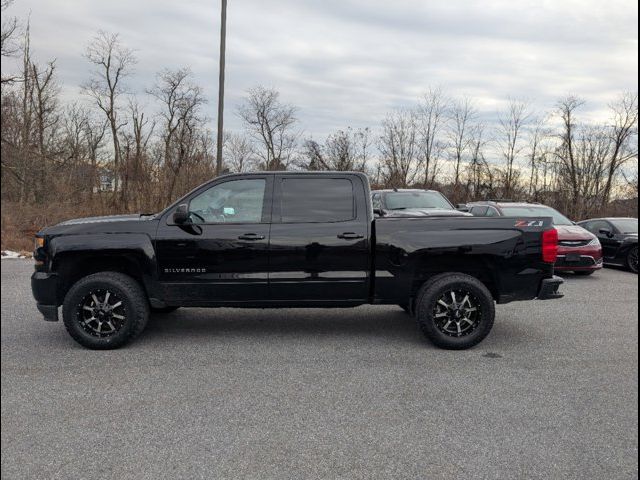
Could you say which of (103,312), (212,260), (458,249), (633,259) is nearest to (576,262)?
(633,259)

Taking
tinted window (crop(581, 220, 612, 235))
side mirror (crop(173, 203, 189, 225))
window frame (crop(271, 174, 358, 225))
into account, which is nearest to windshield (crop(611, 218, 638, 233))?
tinted window (crop(581, 220, 612, 235))

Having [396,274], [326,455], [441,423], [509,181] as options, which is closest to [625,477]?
[441,423]

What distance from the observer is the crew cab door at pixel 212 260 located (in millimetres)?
5125

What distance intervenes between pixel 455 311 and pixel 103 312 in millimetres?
3652

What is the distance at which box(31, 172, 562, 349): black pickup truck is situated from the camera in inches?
199

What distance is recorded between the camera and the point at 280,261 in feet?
17.0

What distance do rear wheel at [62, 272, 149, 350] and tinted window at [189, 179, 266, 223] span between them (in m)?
1.06

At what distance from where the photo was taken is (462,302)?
5184 mm

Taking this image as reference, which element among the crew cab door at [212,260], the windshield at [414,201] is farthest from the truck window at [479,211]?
the crew cab door at [212,260]

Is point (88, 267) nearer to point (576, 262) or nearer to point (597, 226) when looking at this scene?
point (576, 262)

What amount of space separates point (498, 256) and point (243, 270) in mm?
2728

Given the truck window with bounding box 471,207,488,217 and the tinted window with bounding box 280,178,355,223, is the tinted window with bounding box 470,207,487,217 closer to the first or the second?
the truck window with bounding box 471,207,488,217

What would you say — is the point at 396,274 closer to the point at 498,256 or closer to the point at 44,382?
the point at 498,256

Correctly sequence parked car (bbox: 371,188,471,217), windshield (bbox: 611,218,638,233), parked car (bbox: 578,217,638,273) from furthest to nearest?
windshield (bbox: 611,218,638,233) < parked car (bbox: 578,217,638,273) < parked car (bbox: 371,188,471,217)
